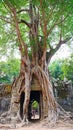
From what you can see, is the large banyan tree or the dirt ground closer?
the dirt ground

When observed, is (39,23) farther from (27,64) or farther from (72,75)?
(72,75)

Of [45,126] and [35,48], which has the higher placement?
[35,48]

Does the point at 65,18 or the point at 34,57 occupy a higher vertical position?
the point at 65,18

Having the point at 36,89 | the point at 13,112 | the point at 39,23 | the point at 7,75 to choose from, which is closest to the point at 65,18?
the point at 39,23

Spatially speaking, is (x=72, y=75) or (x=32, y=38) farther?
(x=72, y=75)

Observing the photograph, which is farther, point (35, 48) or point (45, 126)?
point (35, 48)

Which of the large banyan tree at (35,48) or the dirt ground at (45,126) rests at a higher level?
the large banyan tree at (35,48)

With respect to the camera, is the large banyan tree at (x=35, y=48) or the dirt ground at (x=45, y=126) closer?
the dirt ground at (x=45, y=126)

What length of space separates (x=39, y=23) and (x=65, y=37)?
1.88 m

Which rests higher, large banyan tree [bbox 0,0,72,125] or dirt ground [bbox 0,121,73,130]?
large banyan tree [bbox 0,0,72,125]

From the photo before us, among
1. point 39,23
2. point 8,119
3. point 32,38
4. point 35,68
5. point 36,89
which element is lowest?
point 8,119

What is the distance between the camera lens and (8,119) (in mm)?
10070

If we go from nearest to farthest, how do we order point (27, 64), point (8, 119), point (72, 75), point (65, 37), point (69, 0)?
point (69, 0) → point (8, 119) → point (27, 64) → point (65, 37) → point (72, 75)

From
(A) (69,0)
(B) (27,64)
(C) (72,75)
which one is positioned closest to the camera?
(A) (69,0)
